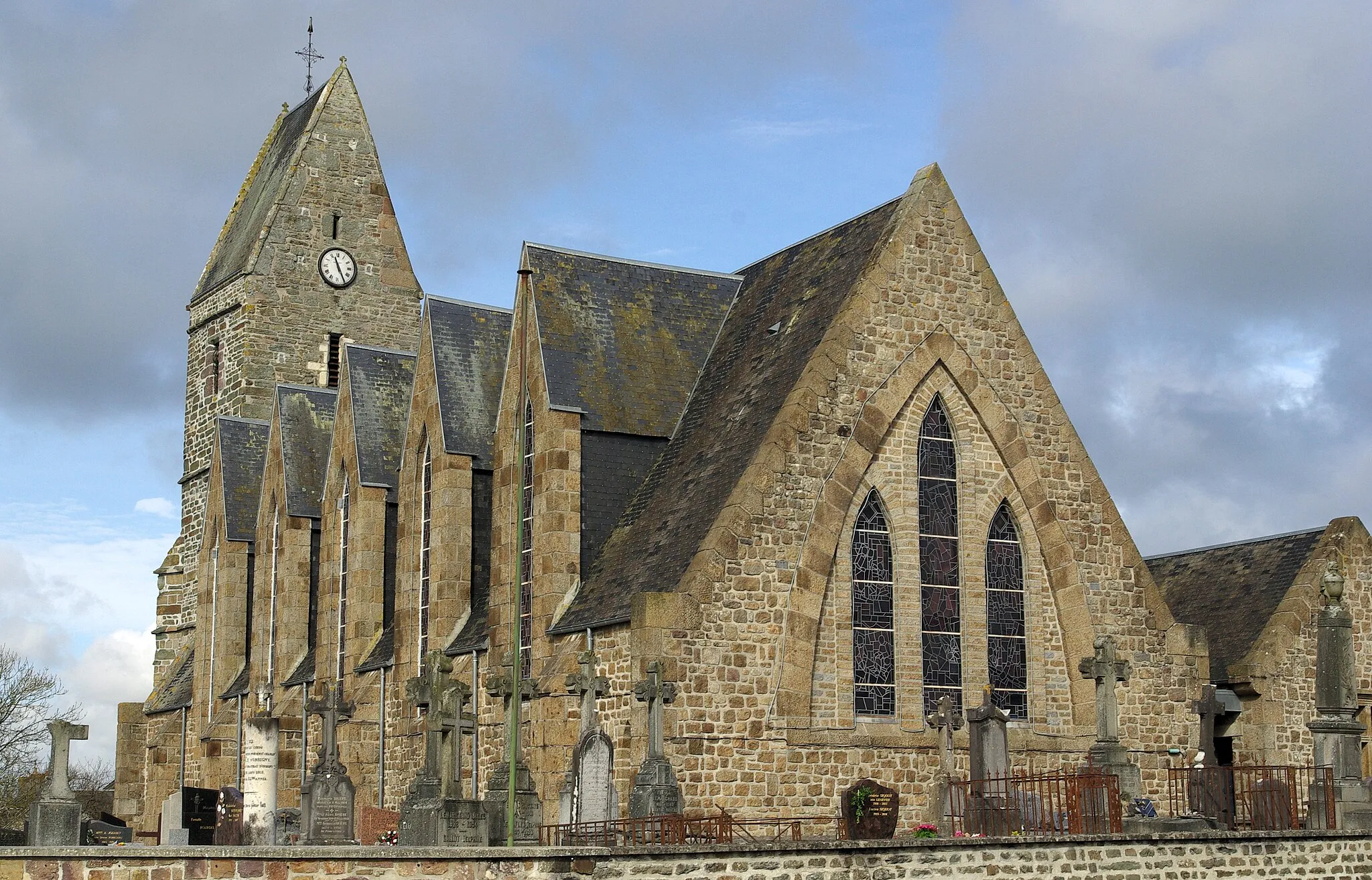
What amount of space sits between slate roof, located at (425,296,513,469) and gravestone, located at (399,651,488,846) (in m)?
8.31

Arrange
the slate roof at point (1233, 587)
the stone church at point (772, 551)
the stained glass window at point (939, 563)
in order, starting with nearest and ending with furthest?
the stone church at point (772, 551)
the stained glass window at point (939, 563)
the slate roof at point (1233, 587)

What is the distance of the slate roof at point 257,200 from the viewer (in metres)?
48.2

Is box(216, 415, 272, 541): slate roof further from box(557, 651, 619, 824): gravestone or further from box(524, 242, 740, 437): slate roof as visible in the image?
box(557, 651, 619, 824): gravestone

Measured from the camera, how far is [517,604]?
25672 mm

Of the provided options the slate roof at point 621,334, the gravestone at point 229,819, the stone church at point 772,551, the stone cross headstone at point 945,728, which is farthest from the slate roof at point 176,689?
the stone cross headstone at point 945,728

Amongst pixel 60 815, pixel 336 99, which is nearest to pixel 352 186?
pixel 336 99

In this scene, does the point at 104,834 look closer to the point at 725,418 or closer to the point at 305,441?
the point at 725,418

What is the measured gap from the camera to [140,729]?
4672 cm

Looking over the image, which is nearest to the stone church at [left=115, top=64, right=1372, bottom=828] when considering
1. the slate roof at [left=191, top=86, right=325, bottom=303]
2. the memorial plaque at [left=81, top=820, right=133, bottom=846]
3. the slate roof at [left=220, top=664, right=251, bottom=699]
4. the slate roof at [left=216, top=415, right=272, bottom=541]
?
the slate roof at [left=220, top=664, right=251, bottom=699]

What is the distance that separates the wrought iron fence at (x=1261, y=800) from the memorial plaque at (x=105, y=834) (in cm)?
1492

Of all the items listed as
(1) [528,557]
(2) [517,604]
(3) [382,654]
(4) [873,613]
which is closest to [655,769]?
(2) [517,604]

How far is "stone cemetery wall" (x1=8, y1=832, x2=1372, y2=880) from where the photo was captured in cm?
1534

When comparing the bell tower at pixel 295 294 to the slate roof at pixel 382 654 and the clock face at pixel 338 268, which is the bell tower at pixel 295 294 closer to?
the clock face at pixel 338 268

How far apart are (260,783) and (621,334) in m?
9.23
